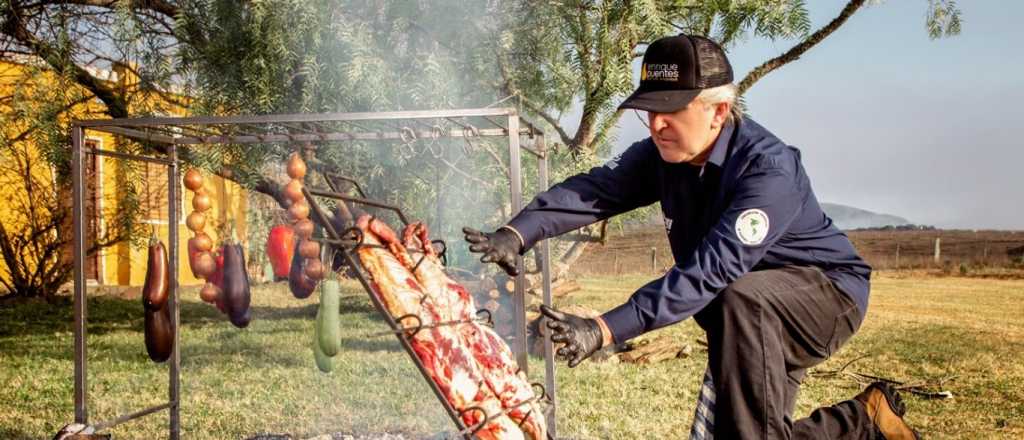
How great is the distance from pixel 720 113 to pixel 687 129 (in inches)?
5.5

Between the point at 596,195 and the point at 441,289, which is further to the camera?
the point at 596,195

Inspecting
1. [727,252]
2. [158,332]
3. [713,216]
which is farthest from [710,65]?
[158,332]

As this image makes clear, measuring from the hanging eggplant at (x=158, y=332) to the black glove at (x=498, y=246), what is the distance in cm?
196

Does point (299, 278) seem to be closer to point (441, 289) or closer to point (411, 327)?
point (441, 289)

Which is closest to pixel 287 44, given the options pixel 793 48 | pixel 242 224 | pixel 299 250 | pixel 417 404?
pixel 299 250

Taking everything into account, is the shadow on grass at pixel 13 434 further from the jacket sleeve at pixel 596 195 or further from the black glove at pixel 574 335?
the black glove at pixel 574 335

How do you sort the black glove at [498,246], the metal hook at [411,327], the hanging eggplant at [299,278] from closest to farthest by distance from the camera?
the metal hook at [411,327]
the black glove at [498,246]
the hanging eggplant at [299,278]

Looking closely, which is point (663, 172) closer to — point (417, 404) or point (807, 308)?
point (807, 308)

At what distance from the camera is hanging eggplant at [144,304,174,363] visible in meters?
4.03

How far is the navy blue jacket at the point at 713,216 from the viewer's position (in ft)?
8.06

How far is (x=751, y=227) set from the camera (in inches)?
99.6

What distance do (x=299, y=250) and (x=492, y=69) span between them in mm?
3303

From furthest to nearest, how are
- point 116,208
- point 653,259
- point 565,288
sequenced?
1. point 653,259
2. point 116,208
3. point 565,288

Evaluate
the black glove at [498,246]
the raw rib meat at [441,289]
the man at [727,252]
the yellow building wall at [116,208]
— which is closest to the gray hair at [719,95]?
the man at [727,252]
